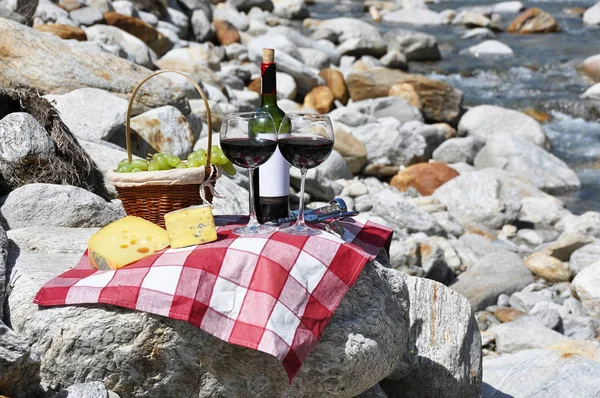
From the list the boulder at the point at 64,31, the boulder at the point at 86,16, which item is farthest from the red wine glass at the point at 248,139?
the boulder at the point at 86,16

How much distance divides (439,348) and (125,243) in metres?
1.71

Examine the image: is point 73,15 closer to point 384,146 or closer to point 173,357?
point 384,146

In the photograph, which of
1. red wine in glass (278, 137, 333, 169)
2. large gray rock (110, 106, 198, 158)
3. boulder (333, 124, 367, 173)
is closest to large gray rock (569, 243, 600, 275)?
boulder (333, 124, 367, 173)

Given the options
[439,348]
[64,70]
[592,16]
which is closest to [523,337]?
[439,348]

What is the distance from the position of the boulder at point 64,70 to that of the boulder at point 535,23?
15.4m

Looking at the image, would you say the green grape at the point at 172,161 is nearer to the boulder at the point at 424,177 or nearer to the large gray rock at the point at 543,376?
the large gray rock at the point at 543,376

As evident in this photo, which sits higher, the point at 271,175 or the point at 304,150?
the point at 304,150

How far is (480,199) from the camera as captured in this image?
9.26 meters

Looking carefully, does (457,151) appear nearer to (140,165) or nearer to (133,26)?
(133,26)

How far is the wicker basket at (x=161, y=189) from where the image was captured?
2.90m

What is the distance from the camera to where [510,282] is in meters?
7.36

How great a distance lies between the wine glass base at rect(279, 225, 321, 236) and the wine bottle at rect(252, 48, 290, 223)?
0.11 meters

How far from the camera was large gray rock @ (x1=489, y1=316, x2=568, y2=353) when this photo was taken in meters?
5.97

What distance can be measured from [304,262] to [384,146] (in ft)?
25.9
